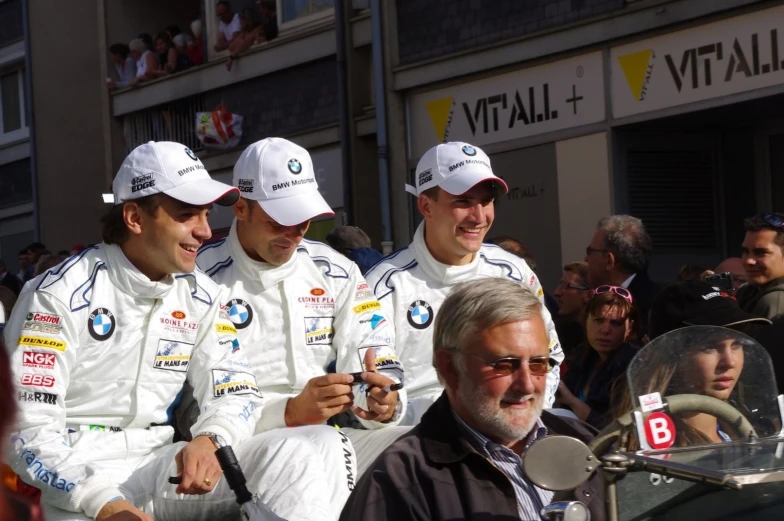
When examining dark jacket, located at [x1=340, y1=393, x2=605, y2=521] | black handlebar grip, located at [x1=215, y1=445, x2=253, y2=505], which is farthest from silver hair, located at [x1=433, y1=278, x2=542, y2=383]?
black handlebar grip, located at [x1=215, y1=445, x2=253, y2=505]

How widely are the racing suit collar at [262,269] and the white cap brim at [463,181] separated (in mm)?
838

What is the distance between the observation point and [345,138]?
50.9 ft

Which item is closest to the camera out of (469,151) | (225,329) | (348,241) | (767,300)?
(225,329)

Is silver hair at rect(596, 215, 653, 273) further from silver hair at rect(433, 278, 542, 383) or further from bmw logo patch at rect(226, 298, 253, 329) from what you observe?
silver hair at rect(433, 278, 542, 383)

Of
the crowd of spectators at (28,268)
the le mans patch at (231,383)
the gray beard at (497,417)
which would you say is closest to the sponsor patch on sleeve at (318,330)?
the le mans patch at (231,383)

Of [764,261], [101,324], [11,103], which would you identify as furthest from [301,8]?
[101,324]

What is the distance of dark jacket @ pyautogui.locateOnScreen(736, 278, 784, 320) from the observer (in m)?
6.38

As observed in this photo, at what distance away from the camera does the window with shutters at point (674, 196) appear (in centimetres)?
1280

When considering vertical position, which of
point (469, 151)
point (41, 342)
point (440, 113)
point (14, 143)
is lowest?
point (41, 342)

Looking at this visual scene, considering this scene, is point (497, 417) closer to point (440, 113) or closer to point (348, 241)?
point (348, 241)

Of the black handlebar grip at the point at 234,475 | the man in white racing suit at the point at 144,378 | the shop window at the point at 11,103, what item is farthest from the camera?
the shop window at the point at 11,103

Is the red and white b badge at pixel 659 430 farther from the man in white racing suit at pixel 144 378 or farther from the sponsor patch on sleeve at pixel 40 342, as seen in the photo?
the sponsor patch on sleeve at pixel 40 342

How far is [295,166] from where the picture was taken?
571 cm

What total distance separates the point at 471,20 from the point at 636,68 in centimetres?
233
